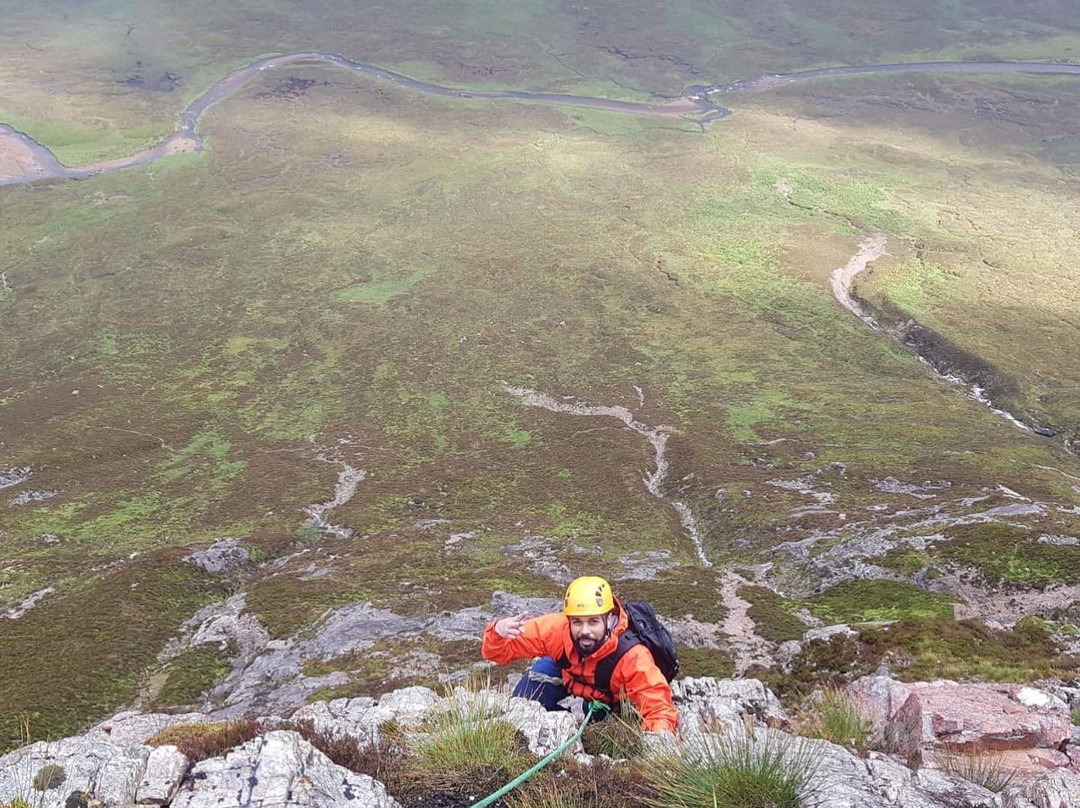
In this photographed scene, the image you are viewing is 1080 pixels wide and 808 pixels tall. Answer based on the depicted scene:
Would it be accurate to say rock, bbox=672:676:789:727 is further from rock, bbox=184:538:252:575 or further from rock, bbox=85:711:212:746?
rock, bbox=184:538:252:575

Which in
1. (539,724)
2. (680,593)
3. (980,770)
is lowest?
(680,593)

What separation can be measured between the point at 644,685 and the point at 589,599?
4.66 ft

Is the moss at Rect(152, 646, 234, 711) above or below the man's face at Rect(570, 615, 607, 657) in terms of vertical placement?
below

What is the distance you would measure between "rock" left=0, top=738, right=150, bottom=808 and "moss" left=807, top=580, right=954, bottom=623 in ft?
75.7

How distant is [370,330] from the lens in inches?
3442

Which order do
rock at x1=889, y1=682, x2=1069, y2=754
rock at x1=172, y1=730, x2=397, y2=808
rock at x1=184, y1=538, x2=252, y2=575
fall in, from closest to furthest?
rock at x1=172, y1=730, x2=397, y2=808 → rock at x1=889, y1=682, x2=1069, y2=754 → rock at x1=184, y1=538, x2=252, y2=575

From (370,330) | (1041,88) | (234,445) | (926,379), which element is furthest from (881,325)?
(1041,88)

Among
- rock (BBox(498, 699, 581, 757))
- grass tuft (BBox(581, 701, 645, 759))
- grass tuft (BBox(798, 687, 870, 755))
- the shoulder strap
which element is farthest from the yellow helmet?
grass tuft (BBox(798, 687, 870, 755))

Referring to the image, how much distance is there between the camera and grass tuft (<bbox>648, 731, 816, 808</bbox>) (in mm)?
8922

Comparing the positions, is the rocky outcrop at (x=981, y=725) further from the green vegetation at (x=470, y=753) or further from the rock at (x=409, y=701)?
the rock at (x=409, y=701)

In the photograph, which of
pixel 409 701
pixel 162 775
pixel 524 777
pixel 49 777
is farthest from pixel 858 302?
pixel 49 777

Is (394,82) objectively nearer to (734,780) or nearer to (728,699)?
(728,699)

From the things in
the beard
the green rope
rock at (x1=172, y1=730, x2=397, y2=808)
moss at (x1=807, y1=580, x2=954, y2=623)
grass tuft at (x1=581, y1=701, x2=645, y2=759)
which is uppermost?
the beard

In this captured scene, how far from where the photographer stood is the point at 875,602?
29.4 m
